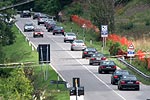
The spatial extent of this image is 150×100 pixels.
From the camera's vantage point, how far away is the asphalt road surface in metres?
47.2

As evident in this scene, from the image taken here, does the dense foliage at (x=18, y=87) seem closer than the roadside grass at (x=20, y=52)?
Yes

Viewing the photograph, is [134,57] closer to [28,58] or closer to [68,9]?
[28,58]

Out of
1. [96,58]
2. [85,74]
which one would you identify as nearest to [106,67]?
[85,74]

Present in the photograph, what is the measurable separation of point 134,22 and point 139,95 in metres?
59.4

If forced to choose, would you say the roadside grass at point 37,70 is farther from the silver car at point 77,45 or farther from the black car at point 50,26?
the black car at point 50,26

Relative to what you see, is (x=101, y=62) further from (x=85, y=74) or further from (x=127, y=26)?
(x=127, y=26)

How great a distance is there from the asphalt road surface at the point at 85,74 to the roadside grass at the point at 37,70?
1179 millimetres

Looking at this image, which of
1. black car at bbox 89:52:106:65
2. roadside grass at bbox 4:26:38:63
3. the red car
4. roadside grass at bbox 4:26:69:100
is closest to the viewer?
roadside grass at bbox 4:26:69:100

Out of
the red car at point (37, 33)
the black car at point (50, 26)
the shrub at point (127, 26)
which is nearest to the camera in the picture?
the red car at point (37, 33)

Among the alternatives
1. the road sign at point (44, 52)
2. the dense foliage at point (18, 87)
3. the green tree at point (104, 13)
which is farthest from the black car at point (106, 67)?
the green tree at point (104, 13)

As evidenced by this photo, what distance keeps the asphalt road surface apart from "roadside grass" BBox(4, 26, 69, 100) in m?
1.18

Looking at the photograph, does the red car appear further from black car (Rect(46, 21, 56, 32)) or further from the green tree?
the green tree

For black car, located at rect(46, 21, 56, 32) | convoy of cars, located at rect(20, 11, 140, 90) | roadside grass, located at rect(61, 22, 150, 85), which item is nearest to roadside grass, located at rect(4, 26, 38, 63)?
convoy of cars, located at rect(20, 11, 140, 90)

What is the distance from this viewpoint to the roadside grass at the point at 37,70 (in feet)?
158
